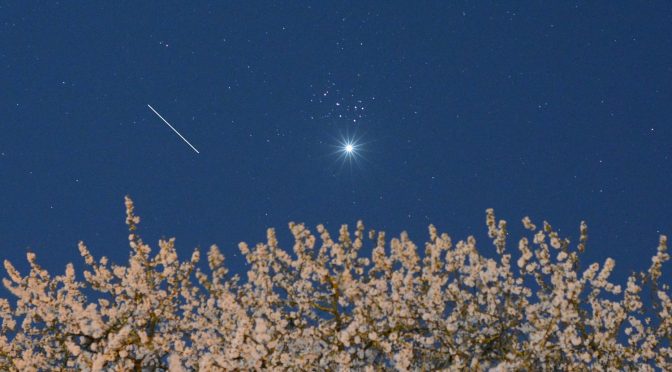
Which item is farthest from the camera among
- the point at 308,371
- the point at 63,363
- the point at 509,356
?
the point at 63,363

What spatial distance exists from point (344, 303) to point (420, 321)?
4.22ft

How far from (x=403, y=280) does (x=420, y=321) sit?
0.74 meters

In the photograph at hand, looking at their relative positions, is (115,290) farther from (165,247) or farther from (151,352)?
(151,352)

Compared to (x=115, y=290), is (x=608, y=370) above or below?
below

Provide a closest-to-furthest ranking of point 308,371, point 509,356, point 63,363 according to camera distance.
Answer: point 509,356 → point 308,371 → point 63,363

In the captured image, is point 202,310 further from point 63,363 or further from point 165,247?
point 63,363

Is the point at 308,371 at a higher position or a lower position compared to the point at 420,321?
lower

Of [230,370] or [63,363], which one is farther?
[63,363]

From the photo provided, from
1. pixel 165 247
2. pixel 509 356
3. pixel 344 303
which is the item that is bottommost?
pixel 509 356

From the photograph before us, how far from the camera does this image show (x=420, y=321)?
995 cm

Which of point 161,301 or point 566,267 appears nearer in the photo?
point 566,267

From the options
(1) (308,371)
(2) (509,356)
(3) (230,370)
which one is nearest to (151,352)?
(3) (230,370)

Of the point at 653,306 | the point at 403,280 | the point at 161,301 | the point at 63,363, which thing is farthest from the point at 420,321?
the point at 63,363

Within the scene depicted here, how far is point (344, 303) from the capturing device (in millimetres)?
10102
